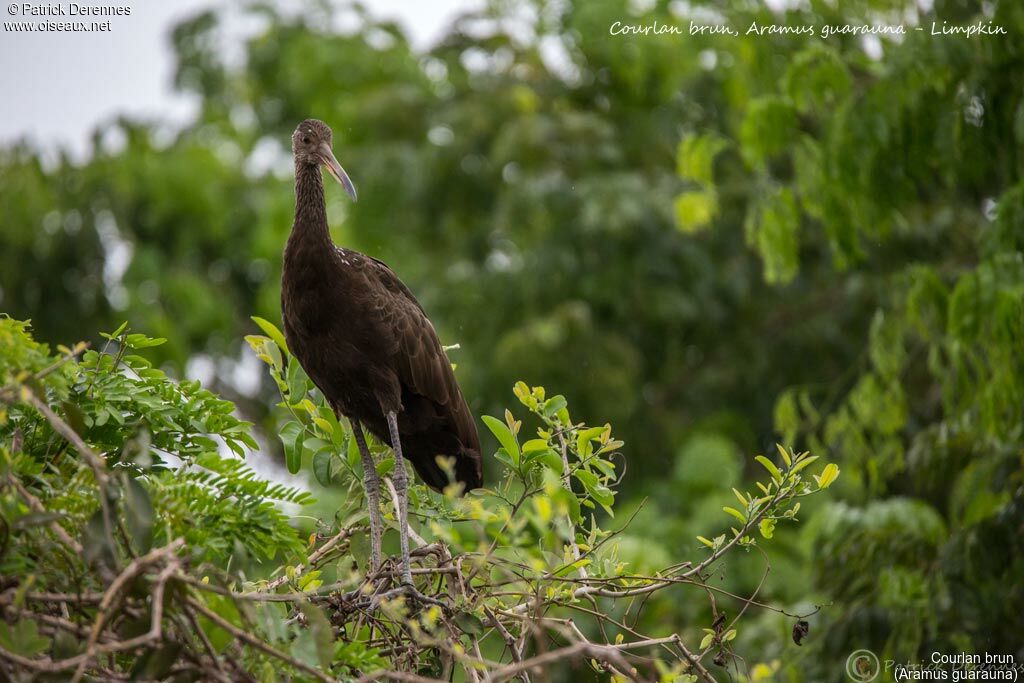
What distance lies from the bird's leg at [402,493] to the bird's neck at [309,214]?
2.52 ft

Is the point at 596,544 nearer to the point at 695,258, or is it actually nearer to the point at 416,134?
the point at 695,258

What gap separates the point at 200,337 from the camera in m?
14.4

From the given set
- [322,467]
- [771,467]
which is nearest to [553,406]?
[771,467]

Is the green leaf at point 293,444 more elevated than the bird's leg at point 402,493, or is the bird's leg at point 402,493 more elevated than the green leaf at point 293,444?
the green leaf at point 293,444

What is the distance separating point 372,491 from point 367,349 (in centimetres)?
57

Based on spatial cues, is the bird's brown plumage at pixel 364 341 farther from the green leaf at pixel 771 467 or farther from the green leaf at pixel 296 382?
the green leaf at pixel 771 467

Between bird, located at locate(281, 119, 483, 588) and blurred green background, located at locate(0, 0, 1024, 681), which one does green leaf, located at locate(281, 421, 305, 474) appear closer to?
bird, located at locate(281, 119, 483, 588)

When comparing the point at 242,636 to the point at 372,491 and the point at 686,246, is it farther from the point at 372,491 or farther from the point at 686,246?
the point at 686,246

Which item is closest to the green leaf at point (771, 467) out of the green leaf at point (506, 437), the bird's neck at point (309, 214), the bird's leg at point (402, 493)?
the green leaf at point (506, 437)

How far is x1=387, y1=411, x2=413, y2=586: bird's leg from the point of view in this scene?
4453 mm

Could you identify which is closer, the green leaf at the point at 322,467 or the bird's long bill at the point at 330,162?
the green leaf at the point at 322,467

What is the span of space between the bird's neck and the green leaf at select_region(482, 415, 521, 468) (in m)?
1.15

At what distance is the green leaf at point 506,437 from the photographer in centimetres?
421

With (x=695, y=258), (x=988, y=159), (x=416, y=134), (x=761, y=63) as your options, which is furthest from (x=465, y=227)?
(x=988, y=159)
